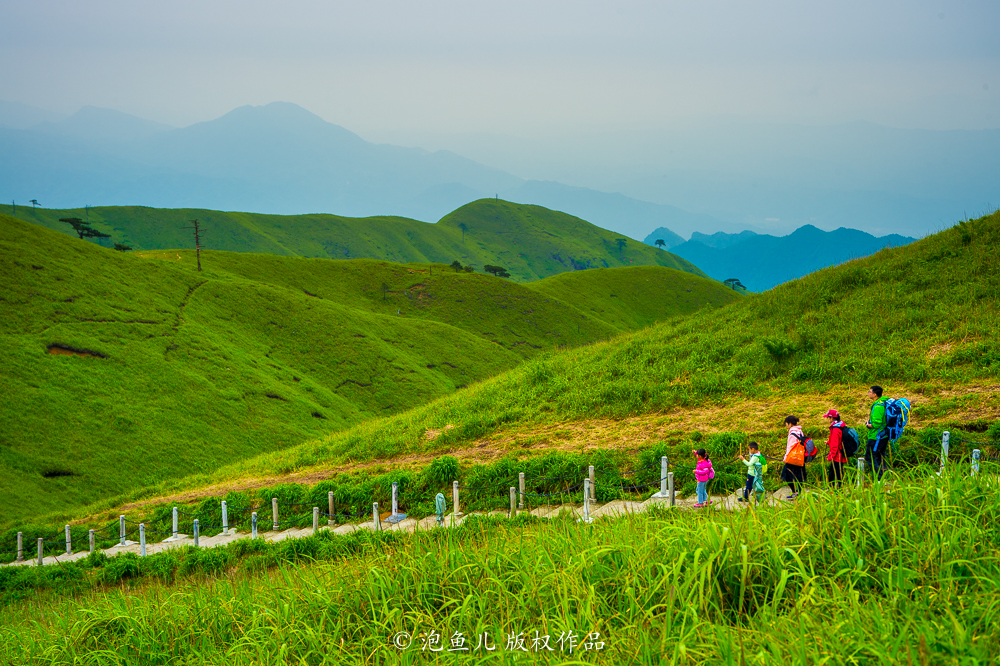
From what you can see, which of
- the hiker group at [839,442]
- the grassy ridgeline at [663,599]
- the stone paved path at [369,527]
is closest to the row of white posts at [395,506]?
the stone paved path at [369,527]

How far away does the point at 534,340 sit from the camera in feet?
325

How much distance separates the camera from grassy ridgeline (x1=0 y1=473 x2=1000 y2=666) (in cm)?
389

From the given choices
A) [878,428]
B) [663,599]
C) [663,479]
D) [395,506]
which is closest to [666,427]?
[663,479]

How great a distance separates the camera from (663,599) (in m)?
4.68

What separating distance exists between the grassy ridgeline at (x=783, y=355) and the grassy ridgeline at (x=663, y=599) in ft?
40.0

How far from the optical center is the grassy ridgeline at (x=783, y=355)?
58.3 feet

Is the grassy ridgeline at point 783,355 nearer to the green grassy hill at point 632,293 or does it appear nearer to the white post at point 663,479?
the white post at point 663,479

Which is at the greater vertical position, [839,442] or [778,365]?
[778,365]

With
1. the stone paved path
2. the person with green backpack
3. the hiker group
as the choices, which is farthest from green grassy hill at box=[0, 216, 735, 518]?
the person with green backpack

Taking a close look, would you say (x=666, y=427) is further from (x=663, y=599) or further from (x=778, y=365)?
(x=663, y=599)

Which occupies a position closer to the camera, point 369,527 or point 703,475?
point 703,475

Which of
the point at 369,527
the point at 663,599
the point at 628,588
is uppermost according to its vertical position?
the point at 628,588

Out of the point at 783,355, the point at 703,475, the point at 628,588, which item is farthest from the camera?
the point at 783,355

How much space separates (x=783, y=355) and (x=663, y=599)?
17746 millimetres
